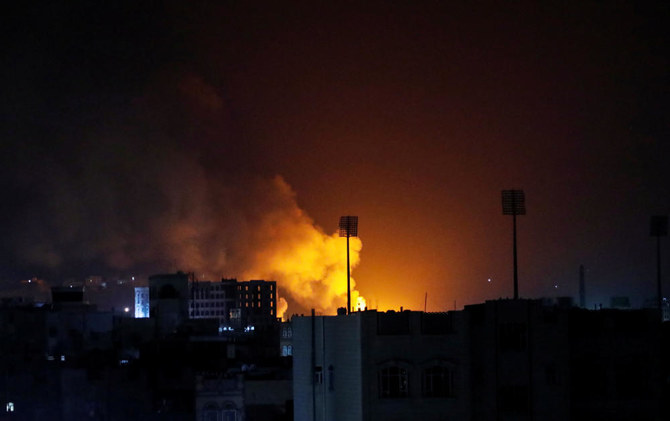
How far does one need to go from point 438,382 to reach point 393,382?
5.03ft

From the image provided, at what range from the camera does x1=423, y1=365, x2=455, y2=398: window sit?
137ft

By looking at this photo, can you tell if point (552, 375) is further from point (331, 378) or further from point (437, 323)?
point (331, 378)

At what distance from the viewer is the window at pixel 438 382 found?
1650 inches

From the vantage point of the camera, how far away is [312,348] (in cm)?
4294

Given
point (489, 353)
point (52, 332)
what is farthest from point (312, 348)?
point (52, 332)

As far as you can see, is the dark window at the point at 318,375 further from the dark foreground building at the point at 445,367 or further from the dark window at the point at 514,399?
the dark window at the point at 514,399

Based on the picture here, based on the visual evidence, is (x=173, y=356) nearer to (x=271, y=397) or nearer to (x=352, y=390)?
(x=271, y=397)

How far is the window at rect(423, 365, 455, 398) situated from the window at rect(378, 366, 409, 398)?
2.18 feet

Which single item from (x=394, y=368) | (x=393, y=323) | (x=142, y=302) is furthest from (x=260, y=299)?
(x=394, y=368)

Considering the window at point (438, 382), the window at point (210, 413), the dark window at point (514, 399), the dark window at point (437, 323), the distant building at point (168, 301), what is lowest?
the window at point (210, 413)

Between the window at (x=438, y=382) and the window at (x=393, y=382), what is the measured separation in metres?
0.66

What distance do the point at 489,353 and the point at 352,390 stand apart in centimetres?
479

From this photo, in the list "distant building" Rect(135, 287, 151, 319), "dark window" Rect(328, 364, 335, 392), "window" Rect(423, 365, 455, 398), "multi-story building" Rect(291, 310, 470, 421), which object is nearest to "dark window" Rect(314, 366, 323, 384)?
"multi-story building" Rect(291, 310, 470, 421)

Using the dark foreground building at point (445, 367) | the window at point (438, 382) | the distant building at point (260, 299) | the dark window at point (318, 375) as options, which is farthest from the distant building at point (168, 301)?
the window at point (438, 382)
